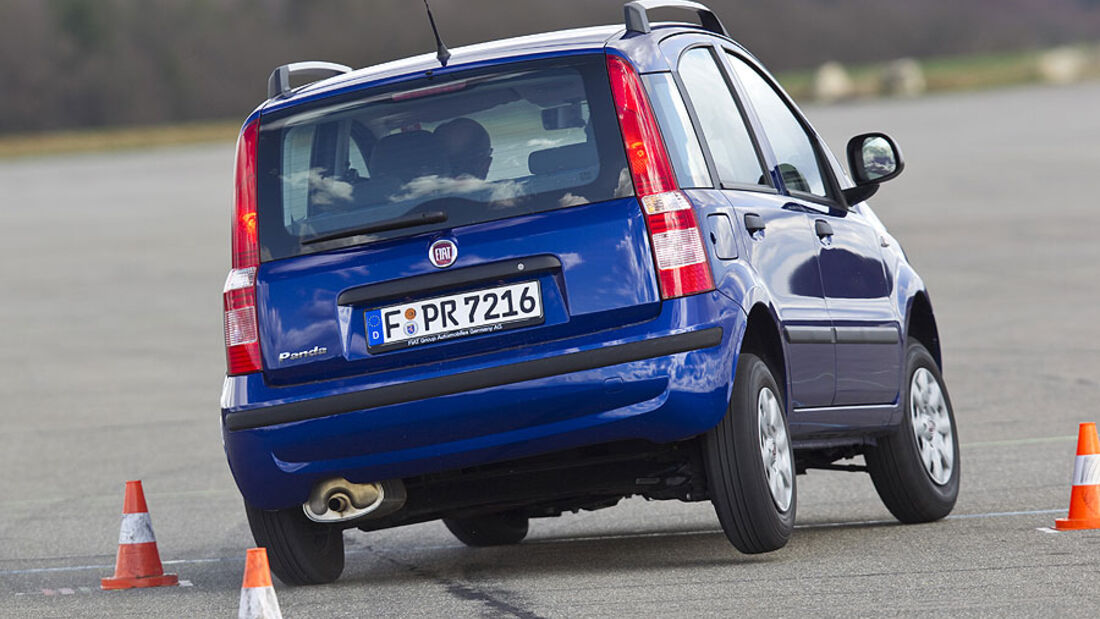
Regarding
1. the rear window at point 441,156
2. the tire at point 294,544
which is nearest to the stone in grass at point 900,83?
the tire at point 294,544

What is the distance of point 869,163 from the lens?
27.4 ft

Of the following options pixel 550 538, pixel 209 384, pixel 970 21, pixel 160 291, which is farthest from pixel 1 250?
pixel 970 21

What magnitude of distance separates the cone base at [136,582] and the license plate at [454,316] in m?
1.65

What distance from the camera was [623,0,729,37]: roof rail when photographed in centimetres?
707

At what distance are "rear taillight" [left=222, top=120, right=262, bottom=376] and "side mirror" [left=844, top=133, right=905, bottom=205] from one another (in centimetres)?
258

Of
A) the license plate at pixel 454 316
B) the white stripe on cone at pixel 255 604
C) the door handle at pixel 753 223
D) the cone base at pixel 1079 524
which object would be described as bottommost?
the cone base at pixel 1079 524

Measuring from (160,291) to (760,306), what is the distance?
18.6 m

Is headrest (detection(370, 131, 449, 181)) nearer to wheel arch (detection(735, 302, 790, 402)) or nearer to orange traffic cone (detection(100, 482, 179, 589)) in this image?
wheel arch (detection(735, 302, 790, 402))

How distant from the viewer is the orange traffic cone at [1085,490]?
24.6 feet

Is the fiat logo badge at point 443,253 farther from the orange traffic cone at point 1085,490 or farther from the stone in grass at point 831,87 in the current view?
the stone in grass at point 831,87

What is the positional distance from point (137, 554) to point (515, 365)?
2048mm

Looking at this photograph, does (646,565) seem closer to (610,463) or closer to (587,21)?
(610,463)

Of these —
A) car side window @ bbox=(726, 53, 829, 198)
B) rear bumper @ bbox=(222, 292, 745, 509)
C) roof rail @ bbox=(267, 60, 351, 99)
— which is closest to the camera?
rear bumper @ bbox=(222, 292, 745, 509)

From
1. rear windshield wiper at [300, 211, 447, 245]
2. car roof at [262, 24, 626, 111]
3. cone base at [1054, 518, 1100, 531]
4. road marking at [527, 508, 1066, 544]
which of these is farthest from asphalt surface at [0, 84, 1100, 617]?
car roof at [262, 24, 626, 111]
